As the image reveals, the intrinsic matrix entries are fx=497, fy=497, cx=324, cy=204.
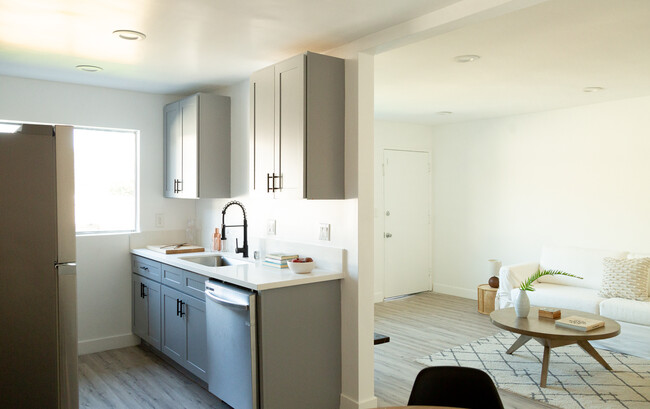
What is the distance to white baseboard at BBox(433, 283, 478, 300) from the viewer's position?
6.68 metres

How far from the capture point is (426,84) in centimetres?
440

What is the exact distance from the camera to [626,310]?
438 cm

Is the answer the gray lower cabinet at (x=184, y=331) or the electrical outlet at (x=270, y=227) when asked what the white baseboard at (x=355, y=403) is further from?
the electrical outlet at (x=270, y=227)

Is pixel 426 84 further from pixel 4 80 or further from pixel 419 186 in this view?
pixel 4 80

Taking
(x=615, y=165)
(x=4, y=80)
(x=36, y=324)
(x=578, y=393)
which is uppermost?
(x=4, y=80)

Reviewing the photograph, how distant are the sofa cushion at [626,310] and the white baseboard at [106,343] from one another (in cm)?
433

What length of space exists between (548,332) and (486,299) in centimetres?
212

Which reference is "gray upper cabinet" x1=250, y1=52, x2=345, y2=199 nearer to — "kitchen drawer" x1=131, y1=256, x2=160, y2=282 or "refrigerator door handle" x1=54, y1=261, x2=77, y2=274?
"refrigerator door handle" x1=54, y1=261, x2=77, y2=274

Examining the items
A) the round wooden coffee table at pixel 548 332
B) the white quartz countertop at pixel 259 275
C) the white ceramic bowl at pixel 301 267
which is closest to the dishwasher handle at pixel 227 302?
the white quartz countertop at pixel 259 275

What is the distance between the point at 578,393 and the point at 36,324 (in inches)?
136

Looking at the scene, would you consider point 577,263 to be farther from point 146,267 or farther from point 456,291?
point 146,267

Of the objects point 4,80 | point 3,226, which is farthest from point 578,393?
point 4,80

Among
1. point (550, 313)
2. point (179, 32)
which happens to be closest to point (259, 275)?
point (179, 32)

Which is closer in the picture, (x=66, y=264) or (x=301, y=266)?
(x=66, y=264)
